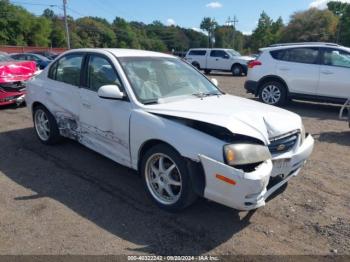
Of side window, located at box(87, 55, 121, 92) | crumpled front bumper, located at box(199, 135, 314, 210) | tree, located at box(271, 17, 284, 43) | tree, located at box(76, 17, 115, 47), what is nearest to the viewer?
crumpled front bumper, located at box(199, 135, 314, 210)

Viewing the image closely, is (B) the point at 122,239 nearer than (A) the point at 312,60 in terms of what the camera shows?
Yes

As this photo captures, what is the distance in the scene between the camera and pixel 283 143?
12.1ft

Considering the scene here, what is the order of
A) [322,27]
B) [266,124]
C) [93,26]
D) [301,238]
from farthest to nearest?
[93,26]
[322,27]
[266,124]
[301,238]

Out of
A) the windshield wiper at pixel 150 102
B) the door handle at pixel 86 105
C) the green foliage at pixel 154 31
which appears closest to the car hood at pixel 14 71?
the door handle at pixel 86 105

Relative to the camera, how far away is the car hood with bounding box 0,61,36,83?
877 cm

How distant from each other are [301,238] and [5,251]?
8.99 ft

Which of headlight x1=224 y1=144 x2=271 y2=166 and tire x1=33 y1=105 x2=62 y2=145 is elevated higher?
headlight x1=224 y1=144 x2=271 y2=166

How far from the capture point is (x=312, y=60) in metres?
9.16

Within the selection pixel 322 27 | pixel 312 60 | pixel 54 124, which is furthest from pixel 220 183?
pixel 322 27

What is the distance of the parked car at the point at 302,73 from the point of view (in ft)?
28.9

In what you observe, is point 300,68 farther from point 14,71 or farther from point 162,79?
point 14,71

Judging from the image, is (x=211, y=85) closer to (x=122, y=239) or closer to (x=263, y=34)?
(x=122, y=239)

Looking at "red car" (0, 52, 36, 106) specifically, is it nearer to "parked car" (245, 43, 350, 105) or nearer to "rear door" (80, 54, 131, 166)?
"rear door" (80, 54, 131, 166)

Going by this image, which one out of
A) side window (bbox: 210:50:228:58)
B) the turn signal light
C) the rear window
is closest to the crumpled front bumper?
the turn signal light
